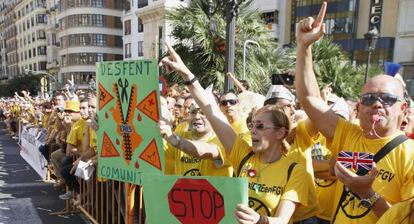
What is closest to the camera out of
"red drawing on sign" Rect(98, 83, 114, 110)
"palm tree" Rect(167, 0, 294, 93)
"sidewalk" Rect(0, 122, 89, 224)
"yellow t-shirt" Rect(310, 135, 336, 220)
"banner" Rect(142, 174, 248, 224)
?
"banner" Rect(142, 174, 248, 224)

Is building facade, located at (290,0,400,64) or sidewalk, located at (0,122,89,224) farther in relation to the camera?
building facade, located at (290,0,400,64)

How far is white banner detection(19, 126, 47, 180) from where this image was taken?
7051 millimetres

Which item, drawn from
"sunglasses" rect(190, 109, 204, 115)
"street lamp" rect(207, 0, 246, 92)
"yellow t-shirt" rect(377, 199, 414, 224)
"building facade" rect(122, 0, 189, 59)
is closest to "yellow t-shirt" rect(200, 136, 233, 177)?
"sunglasses" rect(190, 109, 204, 115)

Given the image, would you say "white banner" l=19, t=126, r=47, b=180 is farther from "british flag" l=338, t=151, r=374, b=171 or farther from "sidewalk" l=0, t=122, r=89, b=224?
"british flag" l=338, t=151, r=374, b=171

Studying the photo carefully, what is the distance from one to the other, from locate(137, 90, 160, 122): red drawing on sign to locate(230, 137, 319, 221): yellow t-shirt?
33.6 inches

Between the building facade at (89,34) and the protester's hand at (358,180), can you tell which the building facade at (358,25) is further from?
the protester's hand at (358,180)

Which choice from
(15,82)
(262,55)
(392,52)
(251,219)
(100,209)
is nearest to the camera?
(251,219)

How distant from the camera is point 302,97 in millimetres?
2266

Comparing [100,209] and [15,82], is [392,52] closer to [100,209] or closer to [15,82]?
[100,209]

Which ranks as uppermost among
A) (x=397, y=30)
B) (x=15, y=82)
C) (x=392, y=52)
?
(x=397, y=30)

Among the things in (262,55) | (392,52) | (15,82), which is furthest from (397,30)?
(15,82)

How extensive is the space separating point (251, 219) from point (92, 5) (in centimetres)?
5279

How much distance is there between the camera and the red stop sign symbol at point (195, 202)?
222cm

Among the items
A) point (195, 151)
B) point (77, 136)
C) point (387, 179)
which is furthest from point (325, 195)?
point (77, 136)
